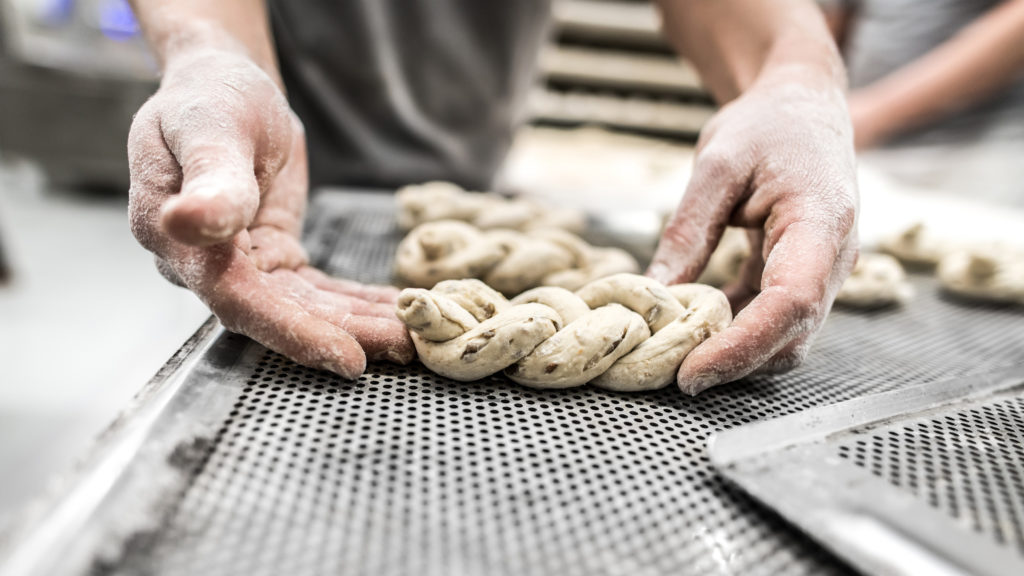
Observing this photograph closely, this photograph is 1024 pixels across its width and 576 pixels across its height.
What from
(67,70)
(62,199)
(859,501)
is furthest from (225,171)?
(62,199)

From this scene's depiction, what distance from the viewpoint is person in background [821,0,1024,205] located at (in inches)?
100

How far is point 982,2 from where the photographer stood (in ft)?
8.96

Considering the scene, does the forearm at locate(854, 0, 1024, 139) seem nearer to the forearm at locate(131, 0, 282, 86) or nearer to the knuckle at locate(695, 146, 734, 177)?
the knuckle at locate(695, 146, 734, 177)

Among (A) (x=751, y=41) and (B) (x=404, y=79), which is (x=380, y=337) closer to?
(A) (x=751, y=41)

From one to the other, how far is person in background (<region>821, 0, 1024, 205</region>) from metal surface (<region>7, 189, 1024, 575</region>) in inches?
92.3

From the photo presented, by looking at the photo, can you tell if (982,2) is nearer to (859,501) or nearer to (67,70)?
(859,501)

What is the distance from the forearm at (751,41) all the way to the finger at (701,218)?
0.28m

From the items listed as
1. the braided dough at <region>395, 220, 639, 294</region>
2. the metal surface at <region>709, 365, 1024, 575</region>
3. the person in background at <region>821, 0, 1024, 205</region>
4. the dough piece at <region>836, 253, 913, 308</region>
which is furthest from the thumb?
the person in background at <region>821, 0, 1024, 205</region>

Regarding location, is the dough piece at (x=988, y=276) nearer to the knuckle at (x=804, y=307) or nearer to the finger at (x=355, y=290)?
the knuckle at (x=804, y=307)

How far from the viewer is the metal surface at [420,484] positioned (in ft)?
1.70

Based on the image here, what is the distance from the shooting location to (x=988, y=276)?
1.42m

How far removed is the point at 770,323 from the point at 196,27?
1012 millimetres

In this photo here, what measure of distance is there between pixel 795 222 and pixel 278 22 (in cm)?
141

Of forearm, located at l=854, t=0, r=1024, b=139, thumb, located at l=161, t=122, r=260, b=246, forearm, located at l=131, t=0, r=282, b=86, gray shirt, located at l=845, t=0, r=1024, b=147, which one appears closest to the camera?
thumb, located at l=161, t=122, r=260, b=246
